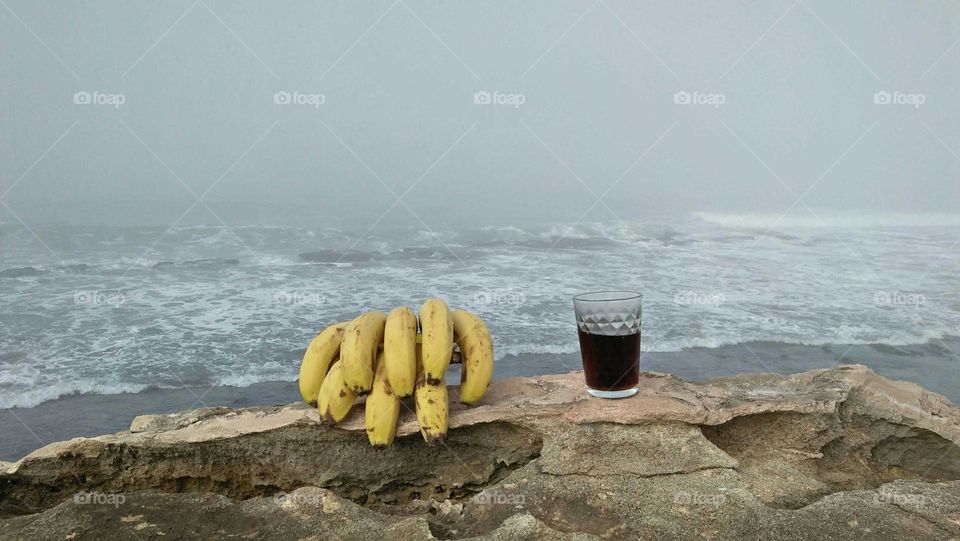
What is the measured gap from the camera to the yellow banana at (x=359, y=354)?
2834mm

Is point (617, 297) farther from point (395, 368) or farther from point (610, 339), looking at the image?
point (395, 368)

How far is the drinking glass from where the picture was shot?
A: 295 centimetres

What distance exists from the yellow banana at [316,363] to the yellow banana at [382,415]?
12.0 inches

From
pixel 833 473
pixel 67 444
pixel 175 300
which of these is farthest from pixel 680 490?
pixel 175 300

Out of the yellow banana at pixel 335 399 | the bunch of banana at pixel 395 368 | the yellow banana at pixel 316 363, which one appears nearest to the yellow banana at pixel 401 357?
the bunch of banana at pixel 395 368

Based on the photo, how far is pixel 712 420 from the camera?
294 centimetres

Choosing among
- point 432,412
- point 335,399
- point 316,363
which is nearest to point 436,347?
point 432,412

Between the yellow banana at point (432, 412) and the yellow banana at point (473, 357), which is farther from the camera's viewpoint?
the yellow banana at point (473, 357)

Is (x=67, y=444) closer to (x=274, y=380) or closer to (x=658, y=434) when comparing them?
(x=658, y=434)

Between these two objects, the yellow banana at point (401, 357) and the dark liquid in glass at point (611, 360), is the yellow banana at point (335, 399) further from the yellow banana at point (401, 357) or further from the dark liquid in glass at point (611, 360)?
the dark liquid in glass at point (611, 360)

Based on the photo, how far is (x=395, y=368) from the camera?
2801mm

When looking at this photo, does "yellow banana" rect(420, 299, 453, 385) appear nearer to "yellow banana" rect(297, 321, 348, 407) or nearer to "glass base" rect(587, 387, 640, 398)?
"yellow banana" rect(297, 321, 348, 407)

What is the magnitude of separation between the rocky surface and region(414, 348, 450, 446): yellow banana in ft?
0.37

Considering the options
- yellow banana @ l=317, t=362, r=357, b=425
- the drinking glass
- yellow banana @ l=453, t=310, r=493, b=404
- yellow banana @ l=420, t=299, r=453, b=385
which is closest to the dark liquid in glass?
the drinking glass
